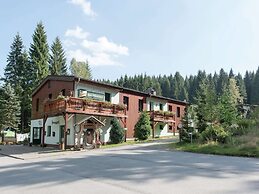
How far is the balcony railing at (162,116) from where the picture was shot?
35.6 metres

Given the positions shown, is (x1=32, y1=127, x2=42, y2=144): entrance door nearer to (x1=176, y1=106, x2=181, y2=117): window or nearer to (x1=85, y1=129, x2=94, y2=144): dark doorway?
(x1=85, y1=129, x2=94, y2=144): dark doorway

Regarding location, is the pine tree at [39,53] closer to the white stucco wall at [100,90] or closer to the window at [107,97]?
the white stucco wall at [100,90]

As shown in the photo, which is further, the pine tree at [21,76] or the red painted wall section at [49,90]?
the pine tree at [21,76]

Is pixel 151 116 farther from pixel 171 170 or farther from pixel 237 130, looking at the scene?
pixel 171 170

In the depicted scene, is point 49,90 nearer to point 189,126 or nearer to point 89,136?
point 89,136

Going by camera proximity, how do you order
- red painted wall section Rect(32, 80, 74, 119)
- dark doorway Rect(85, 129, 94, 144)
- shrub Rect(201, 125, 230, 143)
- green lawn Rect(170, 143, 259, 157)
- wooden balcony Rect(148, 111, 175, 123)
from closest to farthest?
green lawn Rect(170, 143, 259, 157) < shrub Rect(201, 125, 230, 143) < dark doorway Rect(85, 129, 94, 144) < red painted wall section Rect(32, 80, 74, 119) < wooden balcony Rect(148, 111, 175, 123)

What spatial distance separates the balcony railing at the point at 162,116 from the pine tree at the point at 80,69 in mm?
30275

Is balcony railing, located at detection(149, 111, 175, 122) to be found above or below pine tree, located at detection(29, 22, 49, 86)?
below

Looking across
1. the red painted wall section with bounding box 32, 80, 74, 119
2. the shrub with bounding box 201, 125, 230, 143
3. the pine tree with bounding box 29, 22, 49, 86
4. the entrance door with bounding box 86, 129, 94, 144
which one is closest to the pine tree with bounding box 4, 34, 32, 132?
the pine tree with bounding box 29, 22, 49, 86

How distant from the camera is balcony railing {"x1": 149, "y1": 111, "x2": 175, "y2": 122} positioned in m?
35.6

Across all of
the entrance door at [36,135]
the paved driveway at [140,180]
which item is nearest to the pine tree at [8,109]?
the entrance door at [36,135]

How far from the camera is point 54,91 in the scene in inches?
1250

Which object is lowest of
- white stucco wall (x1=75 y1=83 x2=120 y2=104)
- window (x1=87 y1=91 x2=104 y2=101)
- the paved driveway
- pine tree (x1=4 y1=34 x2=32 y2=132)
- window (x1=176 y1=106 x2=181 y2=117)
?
the paved driveway

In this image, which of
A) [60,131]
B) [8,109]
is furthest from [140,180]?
[8,109]
